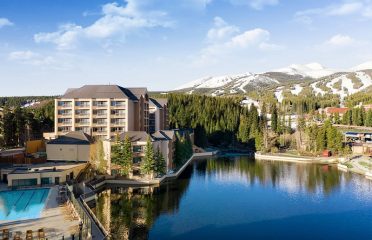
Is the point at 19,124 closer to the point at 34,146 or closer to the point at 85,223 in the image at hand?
the point at 34,146

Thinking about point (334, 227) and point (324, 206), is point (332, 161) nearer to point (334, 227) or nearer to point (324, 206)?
point (324, 206)

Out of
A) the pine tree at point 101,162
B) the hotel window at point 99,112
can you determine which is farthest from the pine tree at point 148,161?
the hotel window at point 99,112

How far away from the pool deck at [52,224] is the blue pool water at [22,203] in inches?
31.4

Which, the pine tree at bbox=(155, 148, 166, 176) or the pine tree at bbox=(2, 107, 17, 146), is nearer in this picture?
the pine tree at bbox=(155, 148, 166, 176)

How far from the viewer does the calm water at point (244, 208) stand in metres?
24.0

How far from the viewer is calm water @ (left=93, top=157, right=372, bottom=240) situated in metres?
24.0

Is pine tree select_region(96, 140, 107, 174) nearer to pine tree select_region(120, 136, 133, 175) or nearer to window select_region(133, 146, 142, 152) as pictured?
pine tree select_region(120, 136, 133, 175)

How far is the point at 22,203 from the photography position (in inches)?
1032

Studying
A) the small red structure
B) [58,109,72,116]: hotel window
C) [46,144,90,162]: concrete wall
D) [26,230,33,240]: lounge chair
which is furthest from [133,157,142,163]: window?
the small red structure

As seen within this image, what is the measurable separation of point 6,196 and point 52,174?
4945mm

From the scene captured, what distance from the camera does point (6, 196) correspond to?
28266mm

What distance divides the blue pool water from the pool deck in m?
0.80

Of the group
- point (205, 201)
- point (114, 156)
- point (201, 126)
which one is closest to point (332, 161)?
point (201, 126)

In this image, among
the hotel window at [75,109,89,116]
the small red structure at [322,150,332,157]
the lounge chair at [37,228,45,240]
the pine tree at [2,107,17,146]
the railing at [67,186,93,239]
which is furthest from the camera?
the small red structure at [322,150,332,157]
